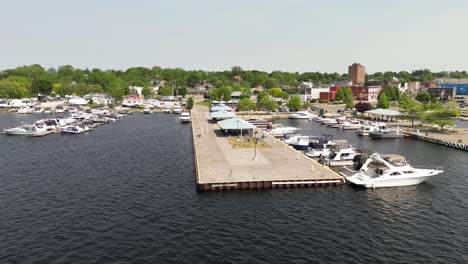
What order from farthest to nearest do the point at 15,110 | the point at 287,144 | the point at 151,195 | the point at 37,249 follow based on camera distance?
the point at 15,110 → the point at 287,144 → the point at 151,195 → the point at 37,249

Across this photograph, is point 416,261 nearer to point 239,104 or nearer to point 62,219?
point 62,219

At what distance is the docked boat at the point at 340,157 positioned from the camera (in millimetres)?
60125

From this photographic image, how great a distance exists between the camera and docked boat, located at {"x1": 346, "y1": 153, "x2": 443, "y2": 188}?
48625 millimetres

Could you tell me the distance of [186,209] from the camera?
132ft

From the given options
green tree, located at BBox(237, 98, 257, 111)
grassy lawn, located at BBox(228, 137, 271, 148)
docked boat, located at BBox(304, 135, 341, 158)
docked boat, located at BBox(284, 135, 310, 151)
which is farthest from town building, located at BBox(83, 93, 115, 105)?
docked boat, located at BBox(304, 135, 341, 158)

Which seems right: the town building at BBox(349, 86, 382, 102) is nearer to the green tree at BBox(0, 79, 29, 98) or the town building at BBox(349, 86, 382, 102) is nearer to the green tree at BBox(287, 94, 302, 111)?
the green tree at BBox(287, 94, 302, 111)

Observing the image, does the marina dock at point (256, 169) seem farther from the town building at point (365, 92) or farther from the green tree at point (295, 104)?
the town building at point (365, 92)

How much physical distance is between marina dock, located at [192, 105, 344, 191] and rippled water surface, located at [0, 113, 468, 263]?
1.56 metres

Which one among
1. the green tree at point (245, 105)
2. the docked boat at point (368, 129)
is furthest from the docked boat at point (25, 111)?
the docked boat at point (368, 129)

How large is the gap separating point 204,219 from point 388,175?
27162 mm

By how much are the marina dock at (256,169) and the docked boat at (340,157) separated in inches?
173

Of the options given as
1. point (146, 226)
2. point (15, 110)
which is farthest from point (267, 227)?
point (15, 110)

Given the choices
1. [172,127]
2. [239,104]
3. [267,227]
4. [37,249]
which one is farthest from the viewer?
[239,104]

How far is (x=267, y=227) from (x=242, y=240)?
152 inches
